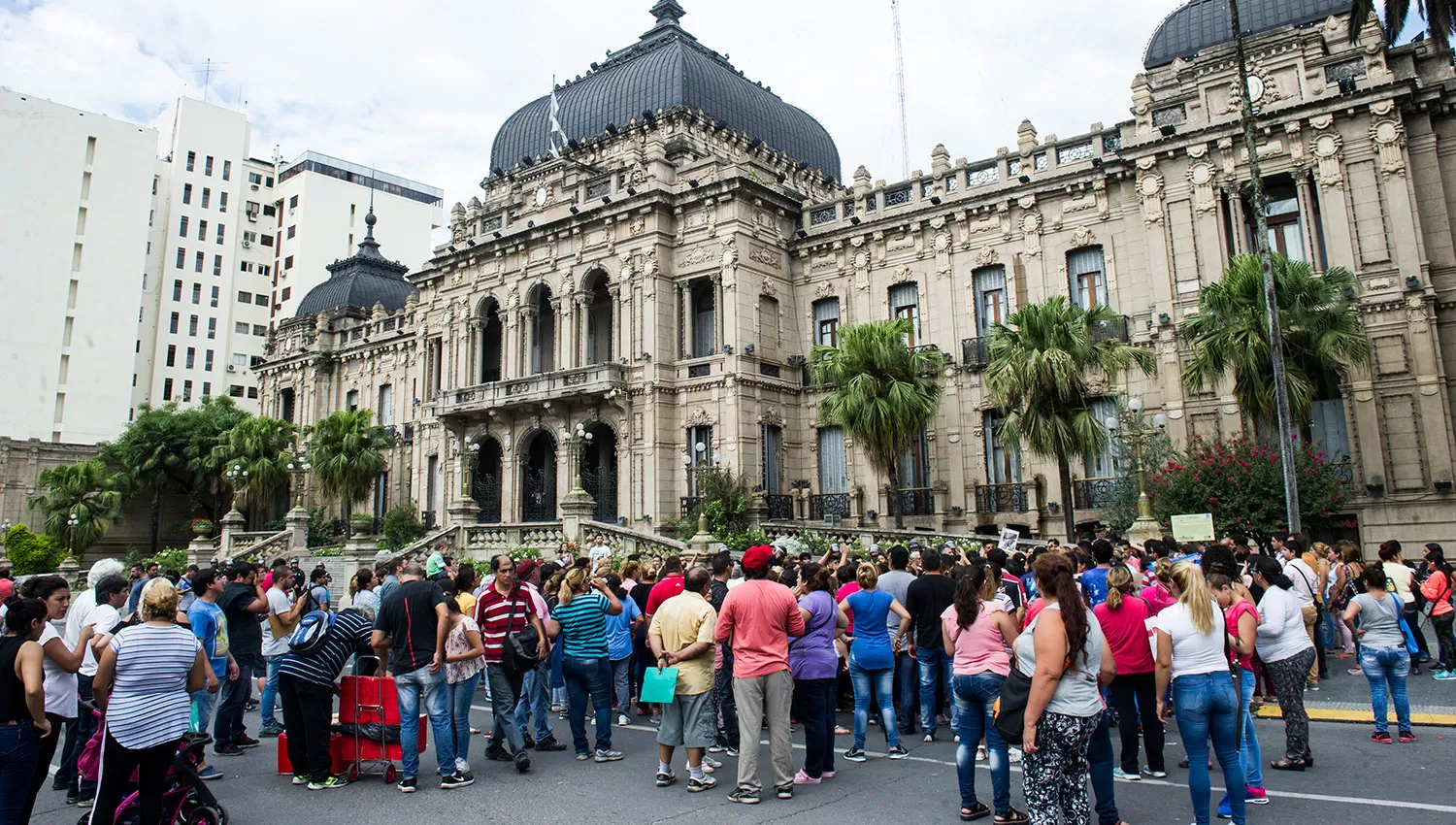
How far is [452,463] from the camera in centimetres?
3869

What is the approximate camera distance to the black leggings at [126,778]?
681 cm

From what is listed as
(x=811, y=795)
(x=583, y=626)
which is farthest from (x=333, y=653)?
(x=811, y=795)

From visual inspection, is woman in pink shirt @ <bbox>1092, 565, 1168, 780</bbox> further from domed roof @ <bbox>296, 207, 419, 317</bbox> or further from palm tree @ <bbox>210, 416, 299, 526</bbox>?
domed roof @ <bbox>296, 207, 419, 317</bbox>

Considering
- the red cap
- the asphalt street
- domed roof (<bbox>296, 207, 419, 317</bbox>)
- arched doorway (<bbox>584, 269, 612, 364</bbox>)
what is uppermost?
domed roof (<bbox>296, 207, 419, 317</bbox>)

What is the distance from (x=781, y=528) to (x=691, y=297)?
9.91 m

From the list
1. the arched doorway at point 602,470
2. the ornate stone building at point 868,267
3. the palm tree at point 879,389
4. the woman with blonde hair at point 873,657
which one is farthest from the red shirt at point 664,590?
the arched doorway at point 602,470

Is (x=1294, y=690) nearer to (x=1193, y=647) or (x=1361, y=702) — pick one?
(x=1193, y=647)

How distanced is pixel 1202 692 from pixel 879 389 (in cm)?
1935

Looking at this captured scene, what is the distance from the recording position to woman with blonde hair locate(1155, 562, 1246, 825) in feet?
23.0

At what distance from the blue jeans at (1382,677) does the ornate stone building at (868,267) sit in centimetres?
1490

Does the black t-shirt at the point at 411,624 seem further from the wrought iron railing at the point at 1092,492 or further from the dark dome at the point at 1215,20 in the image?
the dark dome at the point at 1215,20

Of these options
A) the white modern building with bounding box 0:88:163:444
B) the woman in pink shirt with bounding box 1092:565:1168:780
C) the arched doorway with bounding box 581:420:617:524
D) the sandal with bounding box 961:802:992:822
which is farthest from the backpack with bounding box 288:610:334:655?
the white modern building with bounding box 0:88:163:444

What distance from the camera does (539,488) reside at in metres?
36.0

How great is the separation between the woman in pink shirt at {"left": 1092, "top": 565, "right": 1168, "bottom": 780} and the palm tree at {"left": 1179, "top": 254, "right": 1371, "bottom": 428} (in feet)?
49.0
